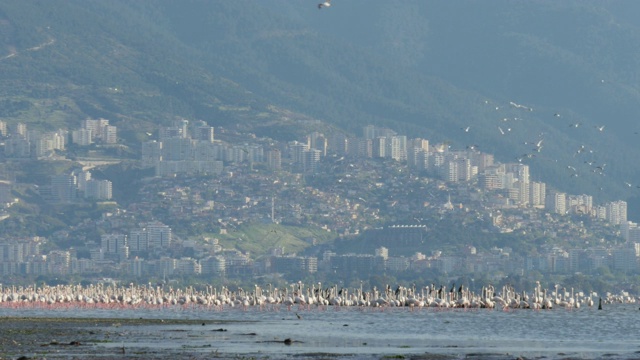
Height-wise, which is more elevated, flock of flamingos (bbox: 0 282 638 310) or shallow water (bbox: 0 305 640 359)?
flock of flamingos (bbox: 0 282 638 310)

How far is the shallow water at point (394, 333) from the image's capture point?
82438 mm

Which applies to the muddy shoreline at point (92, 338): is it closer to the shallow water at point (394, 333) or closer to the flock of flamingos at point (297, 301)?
the shallow water at point (394, 333)

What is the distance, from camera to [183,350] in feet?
266

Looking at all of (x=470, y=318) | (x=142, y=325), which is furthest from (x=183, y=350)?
(x=470, y=318)

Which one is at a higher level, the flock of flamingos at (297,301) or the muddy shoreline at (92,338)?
the flock of flamingos at (297,301)

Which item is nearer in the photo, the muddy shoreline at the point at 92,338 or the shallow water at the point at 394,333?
the muddy shoreline at the point at 92,338

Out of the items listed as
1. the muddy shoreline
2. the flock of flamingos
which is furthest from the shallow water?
the flock of flamingos

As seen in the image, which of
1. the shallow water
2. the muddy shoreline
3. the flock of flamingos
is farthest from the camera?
the flock of flamingos

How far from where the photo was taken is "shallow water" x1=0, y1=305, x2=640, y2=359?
270 ft

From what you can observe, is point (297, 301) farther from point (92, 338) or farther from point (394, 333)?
point (92, 338)

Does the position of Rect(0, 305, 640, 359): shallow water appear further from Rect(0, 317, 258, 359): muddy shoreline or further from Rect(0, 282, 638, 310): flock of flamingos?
Rect(0, 282, 638, 310): flock of flamingos

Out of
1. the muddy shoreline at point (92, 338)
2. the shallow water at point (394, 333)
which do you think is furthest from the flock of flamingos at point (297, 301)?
the muddy shoreline at point (92, 338)

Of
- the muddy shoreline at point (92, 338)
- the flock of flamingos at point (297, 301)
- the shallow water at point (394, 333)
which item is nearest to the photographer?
the muddy shoreline at point (92, 338)

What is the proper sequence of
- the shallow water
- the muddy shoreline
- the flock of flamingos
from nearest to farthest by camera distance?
the muddy shoreline
the shallow water
the flock of flamingos
